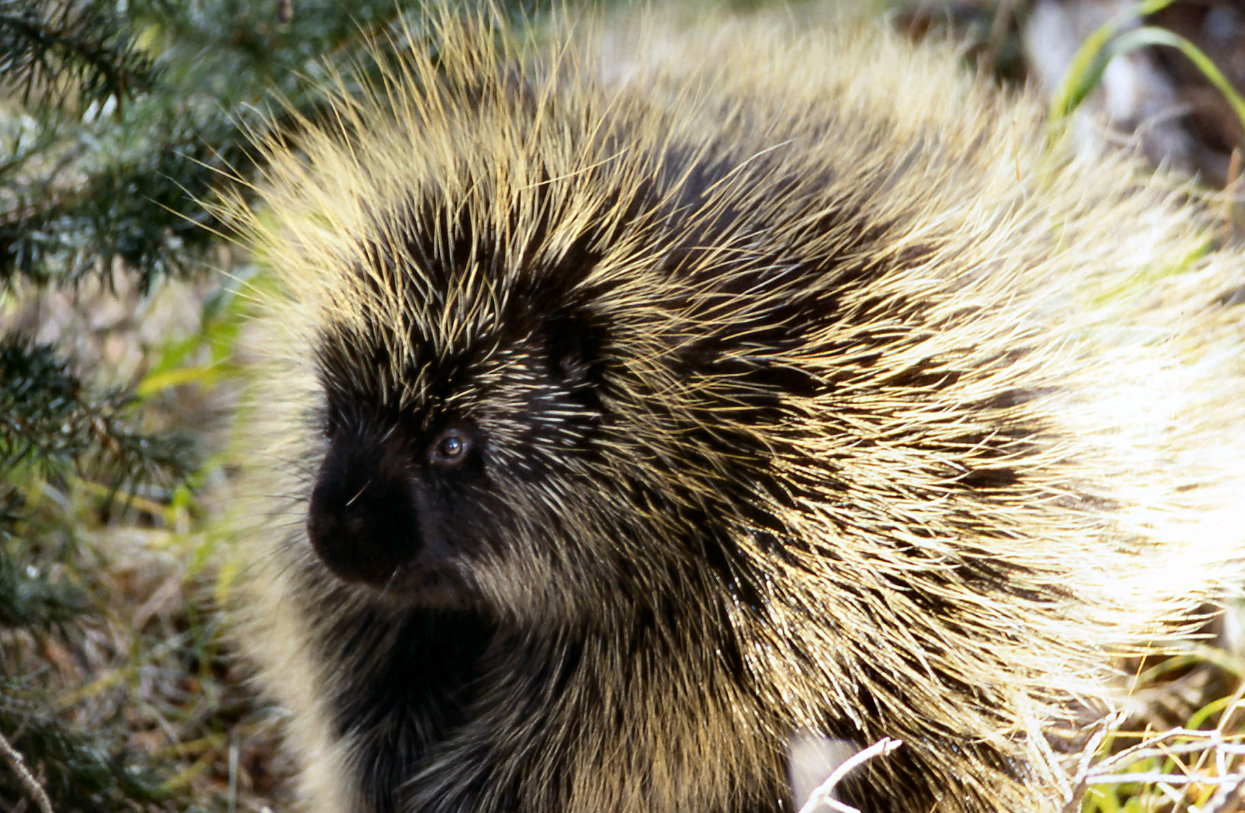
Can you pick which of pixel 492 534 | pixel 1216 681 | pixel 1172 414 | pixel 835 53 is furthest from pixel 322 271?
pixel 1216 681

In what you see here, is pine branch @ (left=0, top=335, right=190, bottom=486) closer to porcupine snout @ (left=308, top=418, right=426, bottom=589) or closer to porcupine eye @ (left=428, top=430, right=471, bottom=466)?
porcupine snout @ (left=308, top=418, right=426, bottom=589)

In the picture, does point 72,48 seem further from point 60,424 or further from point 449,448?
point 449,448

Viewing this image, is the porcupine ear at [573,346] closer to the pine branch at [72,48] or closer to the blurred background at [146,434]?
the blurred background at [146,434]

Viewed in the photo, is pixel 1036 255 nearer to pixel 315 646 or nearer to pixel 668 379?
pixel 668 379

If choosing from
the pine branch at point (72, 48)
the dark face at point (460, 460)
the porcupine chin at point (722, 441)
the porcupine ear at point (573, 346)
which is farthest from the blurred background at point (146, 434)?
the porcupine ear at point (573, 346)

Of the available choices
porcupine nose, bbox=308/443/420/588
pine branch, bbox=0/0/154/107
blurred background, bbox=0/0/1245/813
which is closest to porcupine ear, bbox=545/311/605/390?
porcupine nose, bbox=308/443/420/588

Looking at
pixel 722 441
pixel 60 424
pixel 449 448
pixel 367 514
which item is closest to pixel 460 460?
pixel 449 448
